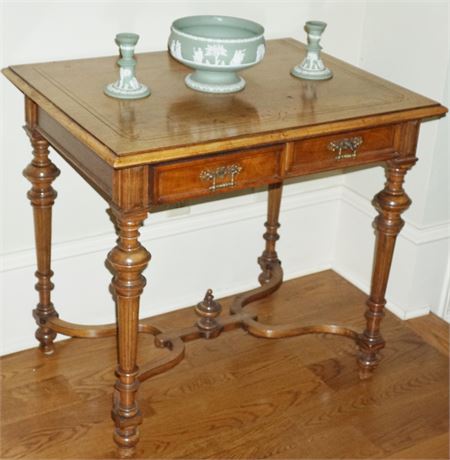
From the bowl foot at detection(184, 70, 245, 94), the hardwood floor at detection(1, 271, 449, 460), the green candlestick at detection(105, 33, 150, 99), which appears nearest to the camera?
the green candlestick at detection(105, 33, 150, 99)

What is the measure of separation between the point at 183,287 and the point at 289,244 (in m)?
0.48

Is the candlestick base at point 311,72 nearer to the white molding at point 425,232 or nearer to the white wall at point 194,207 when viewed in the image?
the white wall at point 194,207

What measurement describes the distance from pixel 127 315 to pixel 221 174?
433mm

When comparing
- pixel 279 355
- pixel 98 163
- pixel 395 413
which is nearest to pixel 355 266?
pixel 279 355

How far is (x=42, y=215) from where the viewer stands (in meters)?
2.41

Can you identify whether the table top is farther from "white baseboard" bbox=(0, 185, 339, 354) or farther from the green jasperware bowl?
"white baseboard" bbox=(0, 185, 339, 354)

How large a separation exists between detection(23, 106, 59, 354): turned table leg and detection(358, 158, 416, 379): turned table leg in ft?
3.20

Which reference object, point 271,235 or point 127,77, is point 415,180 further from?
point 127,77

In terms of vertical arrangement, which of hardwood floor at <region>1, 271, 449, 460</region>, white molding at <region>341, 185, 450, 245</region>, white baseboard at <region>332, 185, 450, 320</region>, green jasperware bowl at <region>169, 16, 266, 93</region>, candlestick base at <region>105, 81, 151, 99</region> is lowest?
hardwood floor at <region>1, 271, 449, 460</region>

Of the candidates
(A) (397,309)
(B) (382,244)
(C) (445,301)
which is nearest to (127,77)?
(B) (382,244)

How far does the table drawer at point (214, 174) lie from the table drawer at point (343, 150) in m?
0.07

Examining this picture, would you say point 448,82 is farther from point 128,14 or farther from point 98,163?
point 98,163

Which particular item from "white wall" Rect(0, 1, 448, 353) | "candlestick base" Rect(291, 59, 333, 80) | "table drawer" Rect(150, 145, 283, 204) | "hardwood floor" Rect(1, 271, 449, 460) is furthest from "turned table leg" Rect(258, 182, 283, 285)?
"table drawer" Rect(150, 145, 283, 204)

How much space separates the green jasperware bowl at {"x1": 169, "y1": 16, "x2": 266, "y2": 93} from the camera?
205cm
